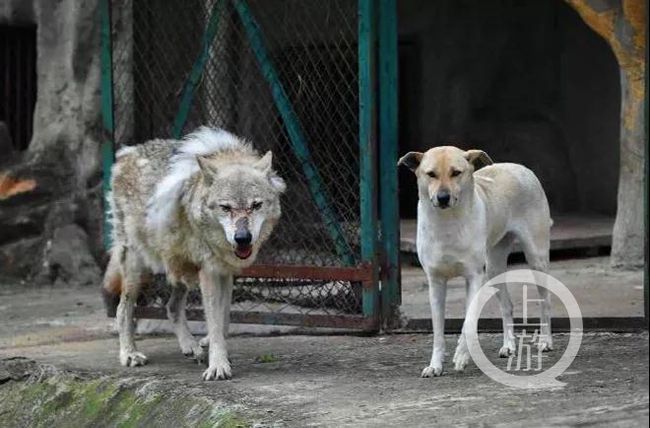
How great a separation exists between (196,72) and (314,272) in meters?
1.53

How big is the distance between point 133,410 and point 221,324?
2.26ft

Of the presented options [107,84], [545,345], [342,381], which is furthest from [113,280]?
[545,345]

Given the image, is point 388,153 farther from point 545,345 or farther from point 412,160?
point 545,345

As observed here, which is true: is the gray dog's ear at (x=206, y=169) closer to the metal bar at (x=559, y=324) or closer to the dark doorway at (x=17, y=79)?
the metal bar at (x=559, y=324)

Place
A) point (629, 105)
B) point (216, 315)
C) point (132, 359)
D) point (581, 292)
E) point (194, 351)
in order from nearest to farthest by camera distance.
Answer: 1. point (216, 315)
2. point (132, 359)
3. point (194, 351)
4. point (581, 292)
5. point (629, 105)

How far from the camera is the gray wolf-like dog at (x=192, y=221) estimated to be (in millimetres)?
6848

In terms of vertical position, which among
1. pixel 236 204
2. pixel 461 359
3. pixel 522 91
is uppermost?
pixel 522 91

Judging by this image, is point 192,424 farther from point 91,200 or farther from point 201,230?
point 91,200

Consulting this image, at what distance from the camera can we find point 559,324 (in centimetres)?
776

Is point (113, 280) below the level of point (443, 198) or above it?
below

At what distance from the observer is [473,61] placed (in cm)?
1364

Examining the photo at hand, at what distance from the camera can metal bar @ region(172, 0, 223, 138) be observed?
8.24 m

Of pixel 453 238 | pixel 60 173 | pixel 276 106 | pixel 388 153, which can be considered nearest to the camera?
pixel 453 238

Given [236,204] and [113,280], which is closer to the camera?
[236,204]
